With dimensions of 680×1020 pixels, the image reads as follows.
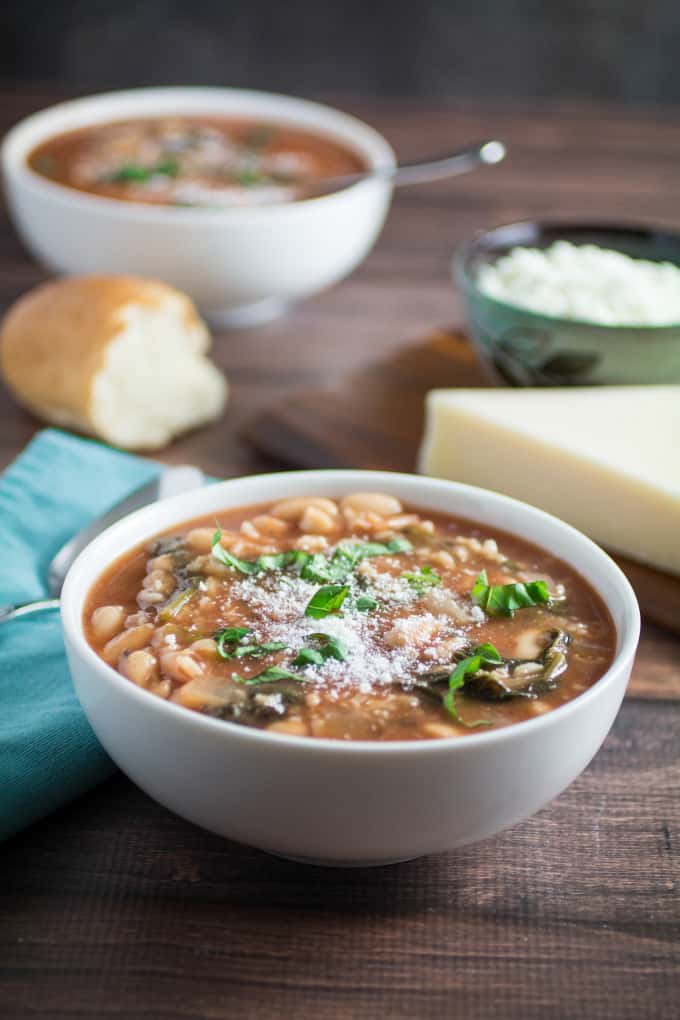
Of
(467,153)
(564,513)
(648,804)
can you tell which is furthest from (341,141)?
(648,804)

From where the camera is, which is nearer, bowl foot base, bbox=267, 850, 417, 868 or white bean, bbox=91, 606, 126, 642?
bowl foot base, bbox=267, 850, 417, 868

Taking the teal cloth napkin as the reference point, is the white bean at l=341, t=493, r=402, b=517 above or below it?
above

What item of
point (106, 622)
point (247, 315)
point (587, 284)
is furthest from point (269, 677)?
point (247, 315)

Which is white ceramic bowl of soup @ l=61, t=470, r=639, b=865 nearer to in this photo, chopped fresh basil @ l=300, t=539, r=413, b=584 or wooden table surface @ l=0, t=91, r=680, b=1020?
wooden table surface @ l=0, t=91, r=680, b=1020

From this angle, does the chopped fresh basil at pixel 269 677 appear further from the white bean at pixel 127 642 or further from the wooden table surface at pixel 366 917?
the wooden table surface at pixel 366 917

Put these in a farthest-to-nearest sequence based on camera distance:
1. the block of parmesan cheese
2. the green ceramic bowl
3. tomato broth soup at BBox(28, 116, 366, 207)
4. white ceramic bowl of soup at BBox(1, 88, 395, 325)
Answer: tomato broth soup at BBox(28, 116, 366, 207) → white ceramic bowl of soup at BBox(1, 88, 395, 325) → the green ceramic bowl → the block of parmesan cheese

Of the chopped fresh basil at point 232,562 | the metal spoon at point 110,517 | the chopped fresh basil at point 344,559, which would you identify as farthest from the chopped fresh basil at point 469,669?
the metal spoon at point 110,517

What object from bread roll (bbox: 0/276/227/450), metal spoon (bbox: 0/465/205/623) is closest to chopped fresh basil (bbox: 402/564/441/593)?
metal spoon (bbox: 0/465/205/623)

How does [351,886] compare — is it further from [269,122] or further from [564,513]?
[269,122]
